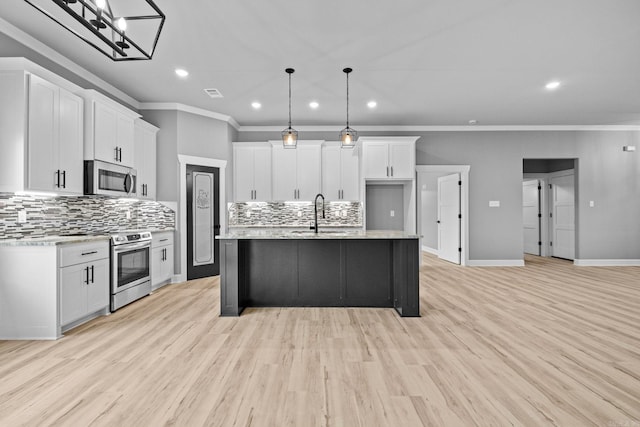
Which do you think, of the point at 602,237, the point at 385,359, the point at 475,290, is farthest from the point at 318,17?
the point at 602,237

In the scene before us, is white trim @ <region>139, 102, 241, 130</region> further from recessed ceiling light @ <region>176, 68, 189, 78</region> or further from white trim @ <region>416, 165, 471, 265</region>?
white trim @ <region>416, 165, 471, 265</region>

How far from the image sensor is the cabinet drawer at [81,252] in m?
3.11

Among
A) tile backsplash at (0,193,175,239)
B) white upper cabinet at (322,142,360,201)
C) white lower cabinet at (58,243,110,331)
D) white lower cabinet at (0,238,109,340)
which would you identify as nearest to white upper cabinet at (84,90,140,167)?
tile backsplash at (0,193,175,239)

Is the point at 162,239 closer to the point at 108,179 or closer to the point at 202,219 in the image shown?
the point at 202,219

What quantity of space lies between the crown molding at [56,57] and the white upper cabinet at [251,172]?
2153mm

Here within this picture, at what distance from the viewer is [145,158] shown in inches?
205

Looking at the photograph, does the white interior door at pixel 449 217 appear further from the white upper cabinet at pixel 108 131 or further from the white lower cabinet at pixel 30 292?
the white lower cabinet at pixel 30 292

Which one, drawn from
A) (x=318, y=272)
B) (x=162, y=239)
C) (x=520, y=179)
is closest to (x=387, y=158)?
(x=520, y=179)

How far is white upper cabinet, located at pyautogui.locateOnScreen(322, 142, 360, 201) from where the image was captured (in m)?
6.69

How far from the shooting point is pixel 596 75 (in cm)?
452

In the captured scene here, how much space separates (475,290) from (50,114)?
5644 millimetres

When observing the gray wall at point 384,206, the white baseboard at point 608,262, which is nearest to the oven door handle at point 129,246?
the gray wall at point 384,206

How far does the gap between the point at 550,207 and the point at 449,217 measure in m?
3.19

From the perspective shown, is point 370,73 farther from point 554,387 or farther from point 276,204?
point 554,387
